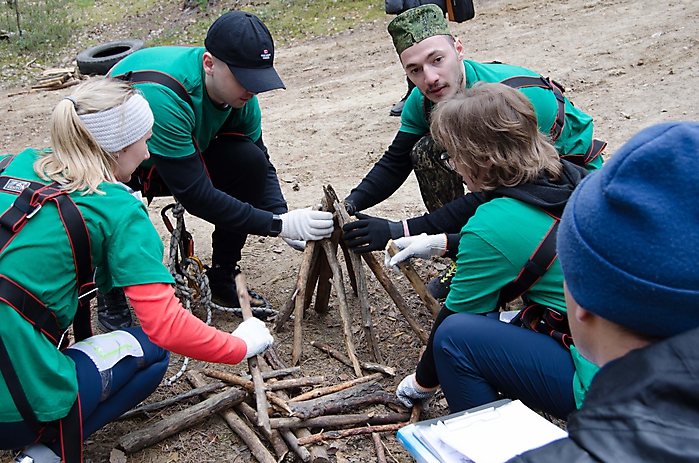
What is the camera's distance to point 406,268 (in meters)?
3.07

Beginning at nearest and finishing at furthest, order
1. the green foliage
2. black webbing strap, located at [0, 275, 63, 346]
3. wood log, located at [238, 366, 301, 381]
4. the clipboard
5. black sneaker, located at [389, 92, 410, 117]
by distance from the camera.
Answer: the clipboard
black webbing strap, located at [0, 275, 63, 346]
wood log, located at [238, 366, 301, 381]
black sneaker, located at [389, 92, 410, 117]
the green foliage

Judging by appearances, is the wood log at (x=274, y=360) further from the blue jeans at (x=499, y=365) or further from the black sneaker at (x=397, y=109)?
the black sneaker at (x=397, y=109)

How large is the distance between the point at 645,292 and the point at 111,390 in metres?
2.06

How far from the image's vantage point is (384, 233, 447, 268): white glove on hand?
9.91 ft

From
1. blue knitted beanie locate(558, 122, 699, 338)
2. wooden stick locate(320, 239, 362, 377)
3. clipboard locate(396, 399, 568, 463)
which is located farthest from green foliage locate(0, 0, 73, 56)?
blue knitted beanie locate(558, 122, 699, 338)

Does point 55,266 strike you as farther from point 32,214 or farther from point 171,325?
point 171,325

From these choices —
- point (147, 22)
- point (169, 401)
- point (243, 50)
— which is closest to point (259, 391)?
point (169, 401)

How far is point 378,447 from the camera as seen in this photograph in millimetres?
2637

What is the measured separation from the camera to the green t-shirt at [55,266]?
203 cm

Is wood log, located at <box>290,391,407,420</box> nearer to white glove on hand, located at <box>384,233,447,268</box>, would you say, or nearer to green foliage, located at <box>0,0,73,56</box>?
white glove on hand, located at <box>384,233,447,268</box>

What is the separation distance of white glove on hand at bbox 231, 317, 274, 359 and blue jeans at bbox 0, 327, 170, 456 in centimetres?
37

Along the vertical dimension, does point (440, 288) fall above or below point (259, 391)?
below

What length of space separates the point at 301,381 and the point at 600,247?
2.11 metres

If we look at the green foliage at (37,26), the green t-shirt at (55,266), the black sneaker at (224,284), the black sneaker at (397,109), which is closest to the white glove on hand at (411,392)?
the green t-shirt at (55,266)
